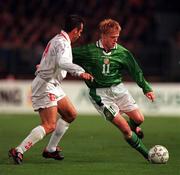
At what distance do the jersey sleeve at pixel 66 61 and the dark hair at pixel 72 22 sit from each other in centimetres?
34

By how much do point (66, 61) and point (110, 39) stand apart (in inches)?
40.6

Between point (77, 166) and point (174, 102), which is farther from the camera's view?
point (174, 102)

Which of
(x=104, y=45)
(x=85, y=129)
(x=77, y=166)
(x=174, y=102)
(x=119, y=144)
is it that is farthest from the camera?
(x=174, y=102)

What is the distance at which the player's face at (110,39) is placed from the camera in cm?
984

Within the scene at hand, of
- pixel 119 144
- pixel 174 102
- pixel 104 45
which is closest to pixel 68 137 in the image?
pixel 119 144

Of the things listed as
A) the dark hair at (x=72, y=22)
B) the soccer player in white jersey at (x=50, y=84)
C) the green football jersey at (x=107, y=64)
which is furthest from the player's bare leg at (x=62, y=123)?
the dark hair at (x=72, y=22)

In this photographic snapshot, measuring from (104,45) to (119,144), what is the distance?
9.29ft

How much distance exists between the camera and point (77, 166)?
366 inches

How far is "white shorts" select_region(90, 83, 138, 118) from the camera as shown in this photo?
1010 cm

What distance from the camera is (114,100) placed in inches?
411

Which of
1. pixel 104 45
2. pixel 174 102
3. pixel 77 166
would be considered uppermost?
pixel 104 45

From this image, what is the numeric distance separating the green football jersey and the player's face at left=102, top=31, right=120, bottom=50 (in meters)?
0.17

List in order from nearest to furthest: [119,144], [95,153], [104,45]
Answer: [104,45]
[95,153]
[119,144]

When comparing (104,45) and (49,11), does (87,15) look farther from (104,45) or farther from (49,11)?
(104,45)
